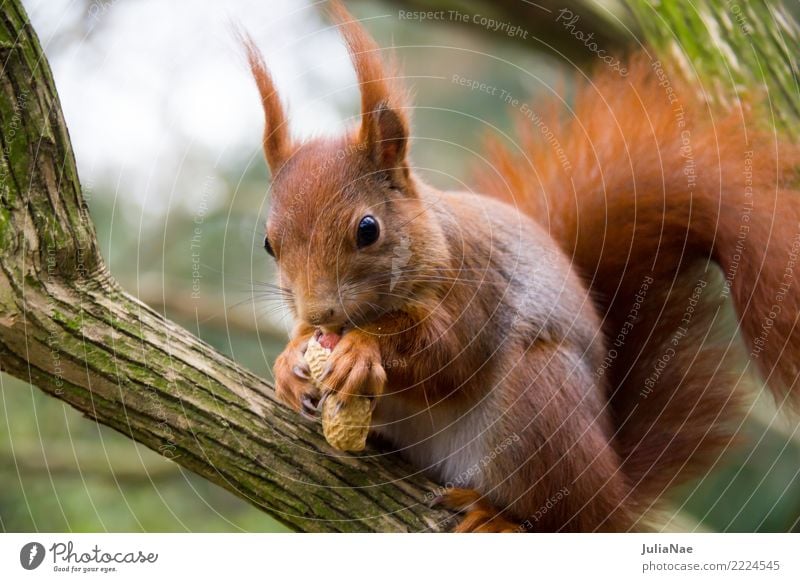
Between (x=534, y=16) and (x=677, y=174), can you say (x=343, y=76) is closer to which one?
(x=534, y=16)

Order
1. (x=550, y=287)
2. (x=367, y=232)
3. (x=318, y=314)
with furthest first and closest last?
1. (x=550, y=287)
2. (x=367, y=232)
3. (x=318, y=314)

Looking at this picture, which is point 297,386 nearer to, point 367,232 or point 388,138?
point 367,232

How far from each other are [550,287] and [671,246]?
344 millimetres

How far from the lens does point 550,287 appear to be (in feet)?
5.85

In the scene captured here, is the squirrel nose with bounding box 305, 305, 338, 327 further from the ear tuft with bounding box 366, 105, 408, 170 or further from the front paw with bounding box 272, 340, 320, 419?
the ear tuft with bounding box 366, 105, 408, 170

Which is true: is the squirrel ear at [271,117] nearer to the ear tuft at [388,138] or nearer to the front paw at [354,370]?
the ear tuft at [388,138]

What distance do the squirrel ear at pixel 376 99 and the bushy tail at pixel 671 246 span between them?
57 centimetres

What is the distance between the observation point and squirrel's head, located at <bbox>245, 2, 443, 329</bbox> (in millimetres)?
1446

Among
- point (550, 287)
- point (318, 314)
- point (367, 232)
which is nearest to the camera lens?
point (318, 314)

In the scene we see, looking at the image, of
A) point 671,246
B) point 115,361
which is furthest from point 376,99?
point 671,246

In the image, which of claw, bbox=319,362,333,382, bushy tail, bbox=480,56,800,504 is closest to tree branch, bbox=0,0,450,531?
claw, bbox=319,362,333,382
